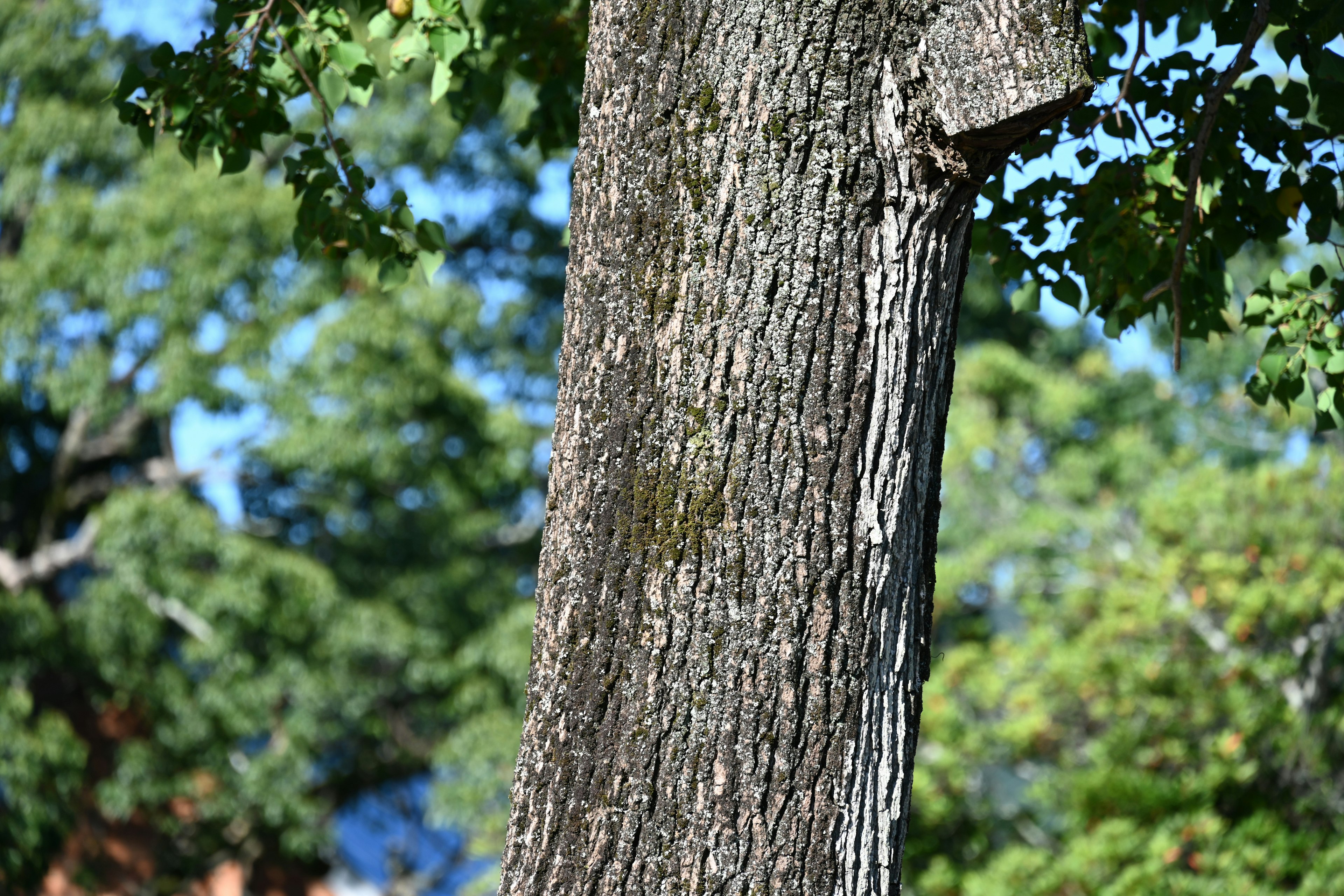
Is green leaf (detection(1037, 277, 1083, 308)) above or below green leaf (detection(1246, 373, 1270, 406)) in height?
above

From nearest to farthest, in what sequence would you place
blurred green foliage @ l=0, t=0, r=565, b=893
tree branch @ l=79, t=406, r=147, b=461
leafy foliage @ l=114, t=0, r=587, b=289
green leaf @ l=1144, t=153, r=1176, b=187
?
1. green leaf @ l=1144, t=153, r=1176, b=187
2. leafy foliage @ l=114, t=0, r=587, b=289
3. blurred green foliage @ l=0, t=0, r=565, b=893
4. tree branch @ l=79, t=406, r=147, b=461

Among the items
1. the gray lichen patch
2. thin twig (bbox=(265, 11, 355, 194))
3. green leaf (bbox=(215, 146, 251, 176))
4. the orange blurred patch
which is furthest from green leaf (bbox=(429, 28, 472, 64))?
the orange blurred patch

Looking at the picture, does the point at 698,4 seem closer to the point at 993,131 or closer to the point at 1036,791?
the point at 993,131

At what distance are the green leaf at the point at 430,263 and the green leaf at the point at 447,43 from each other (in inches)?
17.8

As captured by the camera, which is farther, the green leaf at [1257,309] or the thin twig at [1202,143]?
the green leaf at [1257,309]

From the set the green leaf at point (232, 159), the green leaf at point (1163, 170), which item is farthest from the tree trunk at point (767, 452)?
the green leaf at point (232, 159)

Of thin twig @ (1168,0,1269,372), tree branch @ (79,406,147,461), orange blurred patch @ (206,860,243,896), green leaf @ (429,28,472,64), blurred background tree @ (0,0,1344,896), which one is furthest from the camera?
orange blurred patch @ (206,860,243,896)

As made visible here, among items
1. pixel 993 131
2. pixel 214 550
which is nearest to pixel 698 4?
pixel 993 131

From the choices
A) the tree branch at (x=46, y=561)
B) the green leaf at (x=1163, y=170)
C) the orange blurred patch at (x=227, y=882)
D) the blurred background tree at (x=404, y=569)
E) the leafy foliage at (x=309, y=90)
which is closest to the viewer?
the green leaf at (x=1163, y=170)

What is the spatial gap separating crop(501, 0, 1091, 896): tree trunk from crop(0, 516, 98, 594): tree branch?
30.5 feet

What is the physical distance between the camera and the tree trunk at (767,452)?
5.33ft

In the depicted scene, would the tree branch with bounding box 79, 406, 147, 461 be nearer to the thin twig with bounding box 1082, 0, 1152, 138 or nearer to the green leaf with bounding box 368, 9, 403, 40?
the green leaf with bounding box 368, 9, 403, 40

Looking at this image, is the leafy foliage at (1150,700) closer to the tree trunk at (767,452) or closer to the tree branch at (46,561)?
the tree trunk at (767,452)

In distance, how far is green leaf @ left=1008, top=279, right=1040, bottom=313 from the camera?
3.05 m
